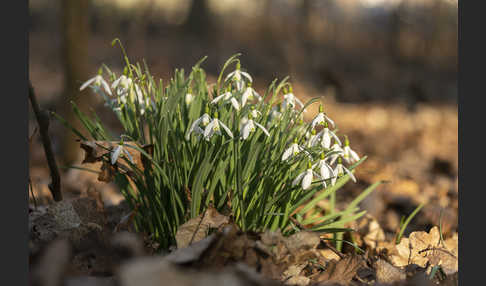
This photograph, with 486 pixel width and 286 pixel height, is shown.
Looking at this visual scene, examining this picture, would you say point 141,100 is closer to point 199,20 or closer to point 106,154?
point 106,154

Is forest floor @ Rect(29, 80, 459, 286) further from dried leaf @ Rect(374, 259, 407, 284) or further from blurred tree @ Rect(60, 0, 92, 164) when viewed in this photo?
blurred tree @ Rect(60, 0, 92, 164)

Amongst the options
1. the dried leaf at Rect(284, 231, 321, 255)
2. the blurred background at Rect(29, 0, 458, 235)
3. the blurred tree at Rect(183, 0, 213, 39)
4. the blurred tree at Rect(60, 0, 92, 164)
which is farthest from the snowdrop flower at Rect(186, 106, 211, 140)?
the blurred tree at Rect(183, 0, 213, 39)

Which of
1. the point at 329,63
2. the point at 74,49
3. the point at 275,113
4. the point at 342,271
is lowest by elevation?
the point at 329,63

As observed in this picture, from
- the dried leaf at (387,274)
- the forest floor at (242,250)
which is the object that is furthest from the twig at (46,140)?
the dried leaf at (387,274)

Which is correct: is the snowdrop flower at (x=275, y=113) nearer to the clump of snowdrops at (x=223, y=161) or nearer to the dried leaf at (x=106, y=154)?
the clump of snowdrops at (x=223, y=161)

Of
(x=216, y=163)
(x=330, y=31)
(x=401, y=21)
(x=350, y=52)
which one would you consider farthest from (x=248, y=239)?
(x=330, y=31)

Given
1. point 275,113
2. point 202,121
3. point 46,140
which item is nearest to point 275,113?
point 275,113

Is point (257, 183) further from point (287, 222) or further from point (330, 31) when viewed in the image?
point (330, 31)
